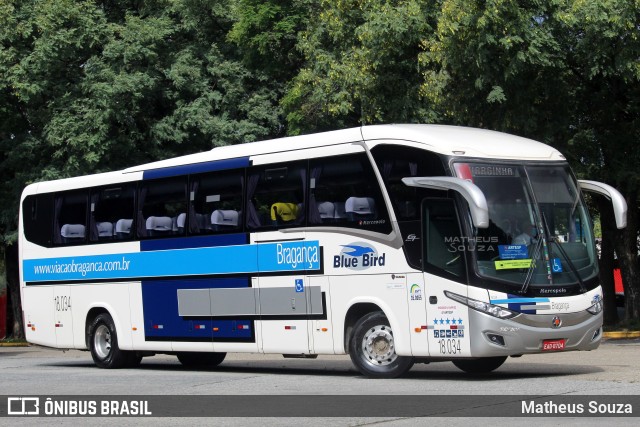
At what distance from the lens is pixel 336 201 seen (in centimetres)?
1780

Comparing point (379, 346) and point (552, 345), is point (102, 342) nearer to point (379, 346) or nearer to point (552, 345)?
point (379, 346)

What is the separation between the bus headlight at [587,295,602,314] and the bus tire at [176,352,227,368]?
314 inches

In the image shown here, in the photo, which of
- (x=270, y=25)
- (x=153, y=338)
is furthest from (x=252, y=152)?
(x=270, y=25)

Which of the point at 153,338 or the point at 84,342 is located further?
the point at 84,342

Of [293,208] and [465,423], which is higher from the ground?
[293,208]

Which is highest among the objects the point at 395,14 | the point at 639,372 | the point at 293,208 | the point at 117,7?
the point at 117,7

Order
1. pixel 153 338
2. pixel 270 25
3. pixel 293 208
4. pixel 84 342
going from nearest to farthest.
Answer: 1. pixel 293 208
2. pixel 153 338
3. pixel 84 342
4. pixel 270 25

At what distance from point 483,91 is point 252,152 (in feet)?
29.0

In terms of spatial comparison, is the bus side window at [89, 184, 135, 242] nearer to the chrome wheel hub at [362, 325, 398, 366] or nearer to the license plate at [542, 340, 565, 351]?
the chrome wheel hub at [362, 325, 398, 366]


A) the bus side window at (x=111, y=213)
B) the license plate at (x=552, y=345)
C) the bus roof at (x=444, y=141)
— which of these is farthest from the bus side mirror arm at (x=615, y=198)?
the bus side window at (x=111, y=213)

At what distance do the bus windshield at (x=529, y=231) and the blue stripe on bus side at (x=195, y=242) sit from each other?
4.49 meters

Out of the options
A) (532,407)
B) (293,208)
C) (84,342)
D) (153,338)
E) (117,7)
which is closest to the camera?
(532,407)

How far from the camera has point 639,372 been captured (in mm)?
16875

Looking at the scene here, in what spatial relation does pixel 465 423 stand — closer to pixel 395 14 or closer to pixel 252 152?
pixel 252 152
